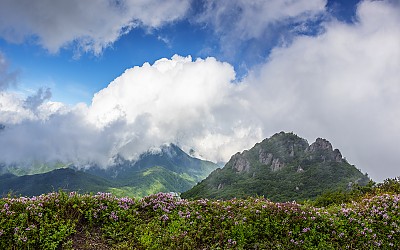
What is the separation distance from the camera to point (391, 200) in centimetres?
1212

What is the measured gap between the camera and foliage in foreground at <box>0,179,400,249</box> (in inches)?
351

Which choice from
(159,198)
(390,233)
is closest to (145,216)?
(159,198)

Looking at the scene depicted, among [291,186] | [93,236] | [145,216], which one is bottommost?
[93,236]

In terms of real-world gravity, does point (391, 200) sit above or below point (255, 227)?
above

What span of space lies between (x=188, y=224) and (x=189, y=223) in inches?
2.2

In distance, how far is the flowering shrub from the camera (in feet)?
29.3

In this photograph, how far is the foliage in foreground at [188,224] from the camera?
8.91 m

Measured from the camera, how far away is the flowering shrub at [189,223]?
892cm

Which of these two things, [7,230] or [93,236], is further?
[93,236]

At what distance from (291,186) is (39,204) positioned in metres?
179

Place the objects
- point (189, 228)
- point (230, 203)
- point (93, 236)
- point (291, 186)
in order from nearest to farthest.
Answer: point (93, 236)
point (189, 228)
point (230, 203)
point (291, 186)

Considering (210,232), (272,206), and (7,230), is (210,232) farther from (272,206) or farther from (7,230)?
(7,230)

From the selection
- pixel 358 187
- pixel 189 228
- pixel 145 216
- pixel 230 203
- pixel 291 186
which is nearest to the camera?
pixel 189 228

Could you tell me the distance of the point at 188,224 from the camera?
10.1 meters
